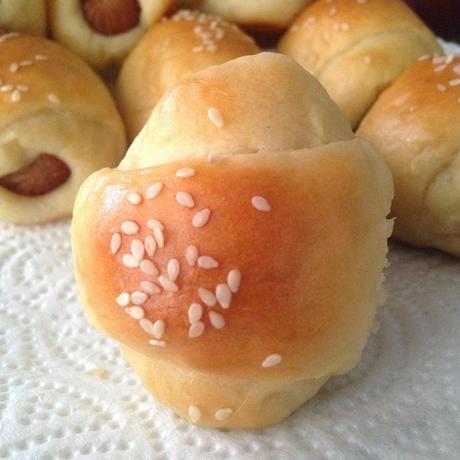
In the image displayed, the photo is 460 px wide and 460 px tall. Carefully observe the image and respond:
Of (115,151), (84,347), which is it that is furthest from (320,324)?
(115,151)

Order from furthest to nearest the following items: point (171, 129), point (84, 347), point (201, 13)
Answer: point (201, 13), point (84, 347), point (171, 129)

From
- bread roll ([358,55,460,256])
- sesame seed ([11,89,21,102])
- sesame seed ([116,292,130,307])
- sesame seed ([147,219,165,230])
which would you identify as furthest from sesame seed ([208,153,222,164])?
sesame seed ([11,89,21,102])

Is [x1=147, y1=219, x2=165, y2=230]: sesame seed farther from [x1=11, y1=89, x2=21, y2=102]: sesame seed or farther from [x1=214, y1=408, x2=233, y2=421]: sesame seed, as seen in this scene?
[x1=11, y1=89, x2=21, y2=102]: sesame seed

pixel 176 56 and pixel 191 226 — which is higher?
pixel 191 226

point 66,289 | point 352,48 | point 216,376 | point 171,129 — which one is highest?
point 171,129

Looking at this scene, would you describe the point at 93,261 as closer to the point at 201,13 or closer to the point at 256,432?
the point at 256,432

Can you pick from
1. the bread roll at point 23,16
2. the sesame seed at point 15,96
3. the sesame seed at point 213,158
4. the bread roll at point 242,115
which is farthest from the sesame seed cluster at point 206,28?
the sesame seed at point 213,158
